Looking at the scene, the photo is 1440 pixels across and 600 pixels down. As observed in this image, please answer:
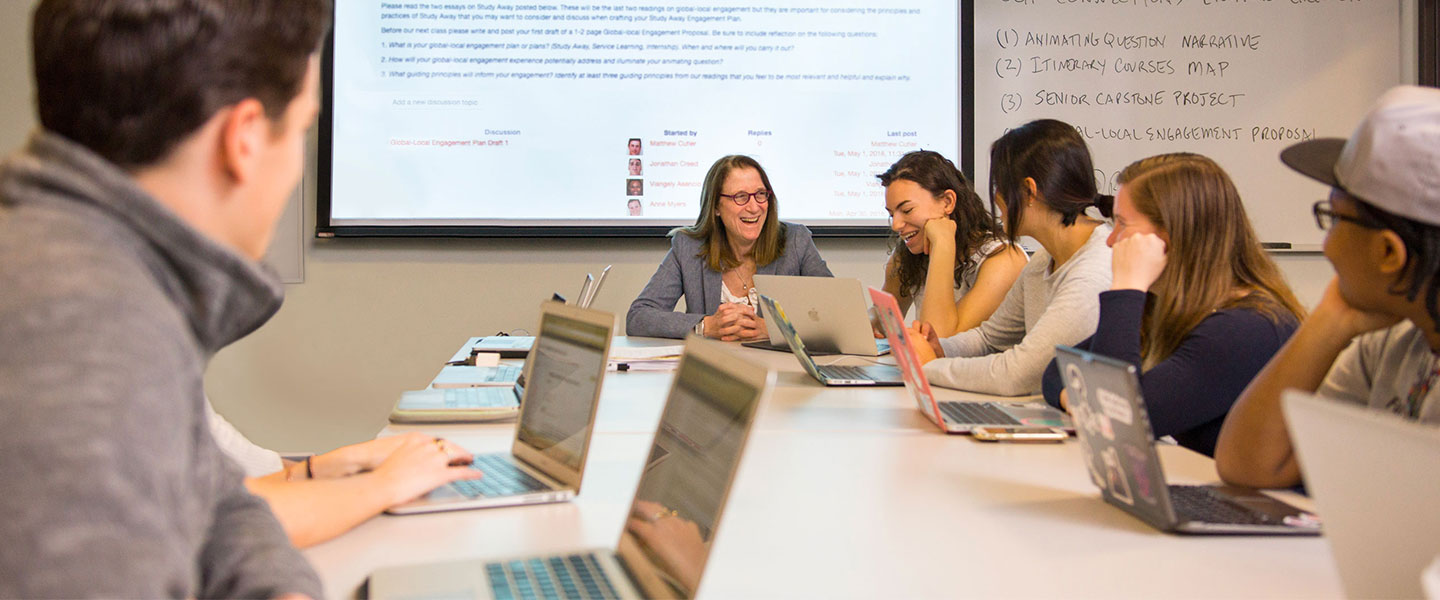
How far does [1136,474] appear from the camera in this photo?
110cm

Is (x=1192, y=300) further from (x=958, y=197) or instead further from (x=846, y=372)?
(x=958, y=197)

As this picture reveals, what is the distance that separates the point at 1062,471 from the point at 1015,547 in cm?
37

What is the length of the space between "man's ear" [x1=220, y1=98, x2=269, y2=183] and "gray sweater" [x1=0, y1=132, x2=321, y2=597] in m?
0.06

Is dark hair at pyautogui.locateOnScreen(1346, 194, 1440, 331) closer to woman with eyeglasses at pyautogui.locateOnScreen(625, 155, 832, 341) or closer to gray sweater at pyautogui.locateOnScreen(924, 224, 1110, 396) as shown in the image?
gray sweater at pyautogui.locateOnScreen(924, 224, 1110, 396)

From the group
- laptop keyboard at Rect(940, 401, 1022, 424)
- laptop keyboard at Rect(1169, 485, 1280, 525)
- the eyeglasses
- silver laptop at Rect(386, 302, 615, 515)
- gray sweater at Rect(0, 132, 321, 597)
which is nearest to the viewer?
gray sweater at Rect(0, 132, 321, 597)

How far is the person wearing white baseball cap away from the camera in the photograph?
98 centimetres

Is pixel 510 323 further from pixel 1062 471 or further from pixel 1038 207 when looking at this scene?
pixel 1062 471

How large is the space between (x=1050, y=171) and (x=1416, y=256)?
4.63 feet

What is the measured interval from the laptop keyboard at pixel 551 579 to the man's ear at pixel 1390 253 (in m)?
0.83

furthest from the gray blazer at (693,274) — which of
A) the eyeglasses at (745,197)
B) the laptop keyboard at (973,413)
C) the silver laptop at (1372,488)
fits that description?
the silver laptop at (1372,488)

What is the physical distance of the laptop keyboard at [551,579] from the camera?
0.89m

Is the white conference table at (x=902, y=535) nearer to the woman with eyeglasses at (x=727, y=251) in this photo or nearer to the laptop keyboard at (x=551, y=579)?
the laptop keyboard at (x=551, y=579)

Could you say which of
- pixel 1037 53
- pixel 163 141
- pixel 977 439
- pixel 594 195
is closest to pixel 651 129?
pixel 594 195

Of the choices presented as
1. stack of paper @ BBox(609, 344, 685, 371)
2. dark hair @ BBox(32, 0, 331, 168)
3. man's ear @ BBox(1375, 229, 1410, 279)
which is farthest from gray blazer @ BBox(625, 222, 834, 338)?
dark hair @ BBox(32, 0, 331, 168)
